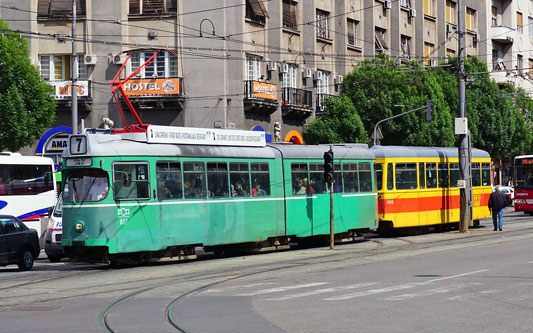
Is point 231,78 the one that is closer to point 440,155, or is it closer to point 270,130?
point 270,130

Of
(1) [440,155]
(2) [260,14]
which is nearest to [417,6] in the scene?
(2) [260,14]

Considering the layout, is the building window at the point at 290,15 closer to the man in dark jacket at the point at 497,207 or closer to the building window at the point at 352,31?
the building window at the point at 352,31

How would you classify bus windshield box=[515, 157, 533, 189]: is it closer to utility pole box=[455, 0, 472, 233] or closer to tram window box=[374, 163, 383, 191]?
utility pole box=[455, 0, 472, 233]

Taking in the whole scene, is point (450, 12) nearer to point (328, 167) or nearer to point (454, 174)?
point (454, 174)

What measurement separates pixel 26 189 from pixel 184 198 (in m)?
10.2

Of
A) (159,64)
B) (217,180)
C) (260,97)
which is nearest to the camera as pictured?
(217,180)

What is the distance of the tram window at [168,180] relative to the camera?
21.4 meters

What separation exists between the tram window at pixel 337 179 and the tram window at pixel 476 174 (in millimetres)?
9664

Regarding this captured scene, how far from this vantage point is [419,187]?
31.7 metres

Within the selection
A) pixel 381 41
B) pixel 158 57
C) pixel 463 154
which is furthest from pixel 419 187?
pixel 381 41

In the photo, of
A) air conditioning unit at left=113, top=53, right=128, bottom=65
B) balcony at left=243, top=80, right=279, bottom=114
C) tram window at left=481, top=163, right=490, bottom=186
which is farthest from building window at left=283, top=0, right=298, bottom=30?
tram window at left=481, top=163, right=490, bottom=186

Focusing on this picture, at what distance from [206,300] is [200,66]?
27863mm

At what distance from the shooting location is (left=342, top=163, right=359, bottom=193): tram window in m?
27.9

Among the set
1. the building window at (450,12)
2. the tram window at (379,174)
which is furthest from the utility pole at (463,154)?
the building window at (450,12)
